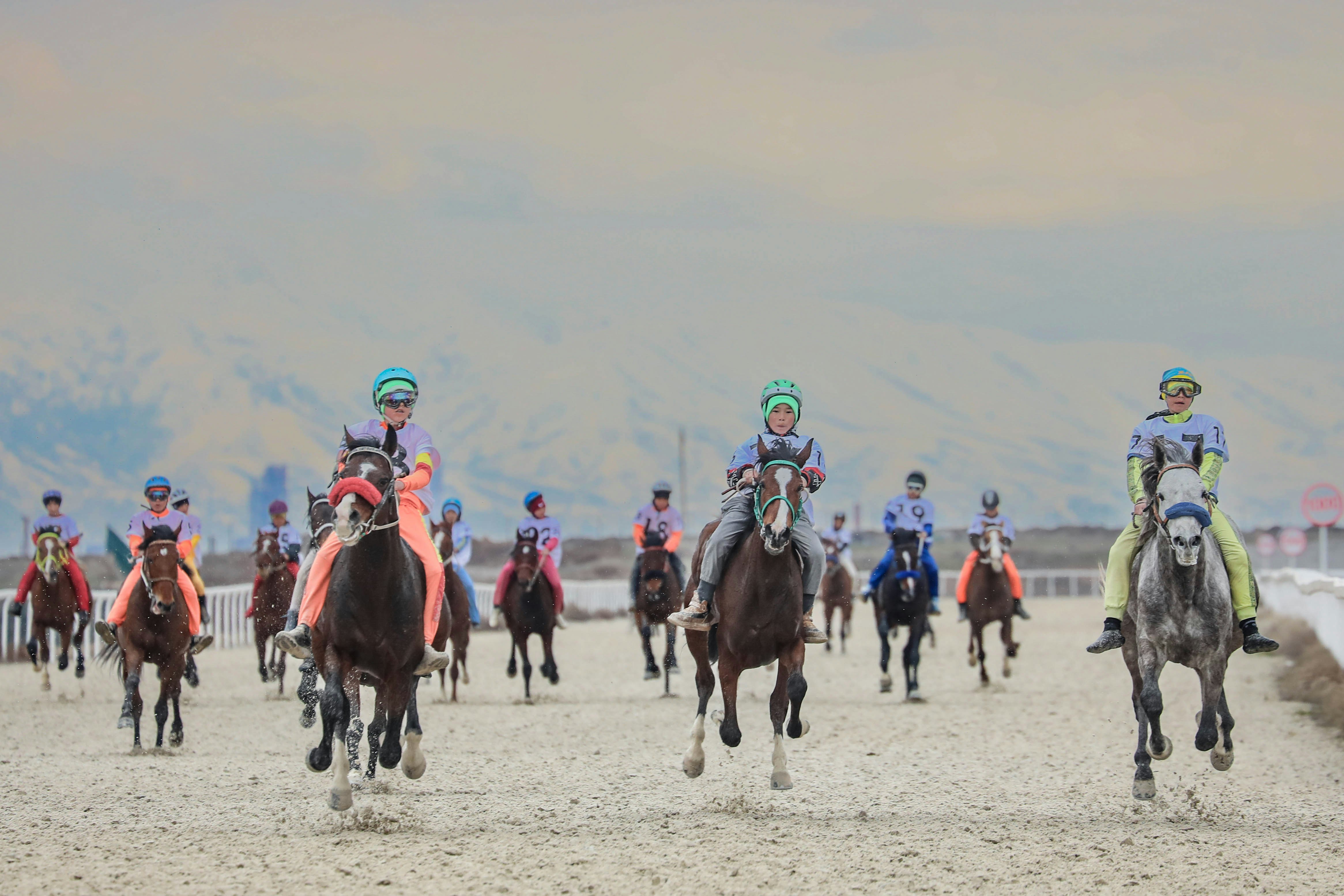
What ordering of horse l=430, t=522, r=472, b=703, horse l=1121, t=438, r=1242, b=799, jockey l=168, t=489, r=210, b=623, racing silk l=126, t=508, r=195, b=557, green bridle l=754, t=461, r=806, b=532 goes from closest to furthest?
green bridle l=754, t=461, r=806, b=532, horse l=1121, t=438, r=1242, b=799, racing silk l=126, t=508, r=195, b=557, jockey l=168, t=489, r=210, b=623, horse l=430, t=522, r=472, b=703

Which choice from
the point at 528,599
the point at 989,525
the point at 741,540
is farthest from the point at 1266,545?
the point at 741,540

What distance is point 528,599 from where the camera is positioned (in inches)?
755

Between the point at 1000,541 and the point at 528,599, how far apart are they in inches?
252

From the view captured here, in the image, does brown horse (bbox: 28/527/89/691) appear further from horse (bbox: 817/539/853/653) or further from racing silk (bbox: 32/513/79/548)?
horse (bbox: 817/539/853/653)

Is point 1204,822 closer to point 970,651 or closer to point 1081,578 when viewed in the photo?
point 970,651

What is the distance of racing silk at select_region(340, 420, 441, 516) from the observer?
985 cm

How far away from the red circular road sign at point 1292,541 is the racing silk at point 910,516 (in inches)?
735

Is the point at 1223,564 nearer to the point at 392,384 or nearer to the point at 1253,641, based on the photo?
the point at 1253,641

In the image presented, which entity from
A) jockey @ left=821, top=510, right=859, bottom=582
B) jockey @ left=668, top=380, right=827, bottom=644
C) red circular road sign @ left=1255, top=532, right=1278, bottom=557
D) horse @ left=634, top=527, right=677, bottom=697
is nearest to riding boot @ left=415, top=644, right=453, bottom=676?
jockey @ left=668, top=380, right=827, bottom=644

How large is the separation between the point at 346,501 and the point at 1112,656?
20444 mm

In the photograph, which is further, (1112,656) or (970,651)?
(1112,656)

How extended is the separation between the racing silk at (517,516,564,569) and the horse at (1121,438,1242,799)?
404 inches

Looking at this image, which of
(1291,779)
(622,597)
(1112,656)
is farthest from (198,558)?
(1291,779)

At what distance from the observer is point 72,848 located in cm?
840
